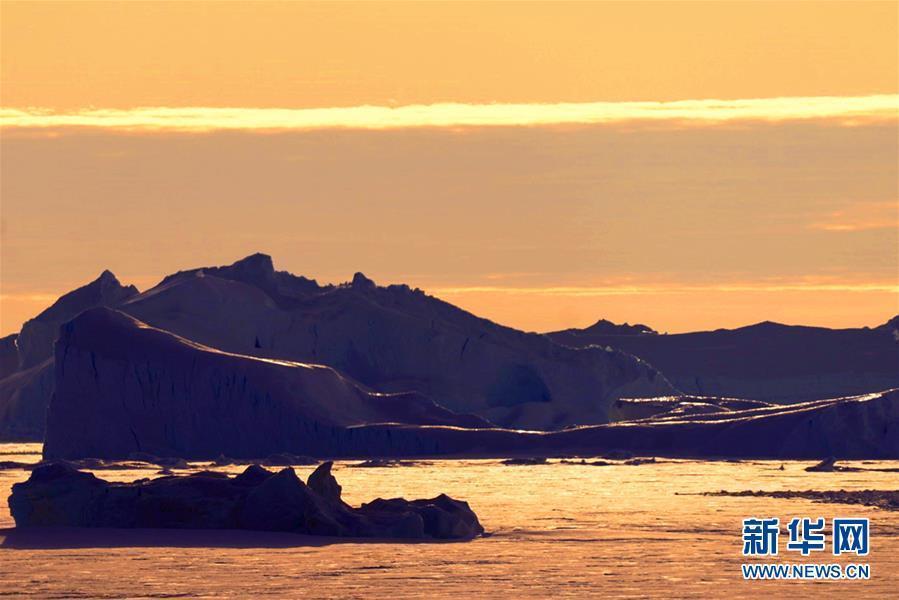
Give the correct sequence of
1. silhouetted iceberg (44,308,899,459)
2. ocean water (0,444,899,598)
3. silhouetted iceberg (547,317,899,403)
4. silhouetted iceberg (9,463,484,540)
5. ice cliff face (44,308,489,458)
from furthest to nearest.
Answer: silhouetted iceberg (547,317,899,403) < silhouetted iceberg (44,308,899,459) < ice cliff face (44,308,489,458) < silhouetted iceberg (9,463,484,540) < ocean water (0,444,899,598)

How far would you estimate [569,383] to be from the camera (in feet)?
363

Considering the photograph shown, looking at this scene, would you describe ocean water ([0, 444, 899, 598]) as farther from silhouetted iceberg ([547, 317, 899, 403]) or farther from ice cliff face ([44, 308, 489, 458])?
silhouetted iceberg ([547, 317, 899, 403])

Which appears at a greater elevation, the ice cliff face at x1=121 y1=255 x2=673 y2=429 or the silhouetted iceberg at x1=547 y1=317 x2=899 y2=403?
the silhouetted iceberg at x1=547 y1=317 x2=899 y2=403

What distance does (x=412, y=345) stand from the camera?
10638 centimetres

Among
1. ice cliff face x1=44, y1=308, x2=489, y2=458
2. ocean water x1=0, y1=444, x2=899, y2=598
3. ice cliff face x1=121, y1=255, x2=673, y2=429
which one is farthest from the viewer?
ice cliff face x1=121, y1=255, x2=673, y2=429

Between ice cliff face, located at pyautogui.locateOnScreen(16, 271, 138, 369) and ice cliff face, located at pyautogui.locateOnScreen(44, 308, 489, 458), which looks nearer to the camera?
ice cliff face, located at pyautogui.locateOnScreen(44, 308, 489, 458)

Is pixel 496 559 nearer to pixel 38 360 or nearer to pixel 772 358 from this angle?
pixel 38 360

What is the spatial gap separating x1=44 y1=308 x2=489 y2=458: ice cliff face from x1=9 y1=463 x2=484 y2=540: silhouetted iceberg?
1493 inches

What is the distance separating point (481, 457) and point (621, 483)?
72.0 feet

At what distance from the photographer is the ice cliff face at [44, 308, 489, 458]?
7988cm

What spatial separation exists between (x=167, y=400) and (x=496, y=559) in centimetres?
4703

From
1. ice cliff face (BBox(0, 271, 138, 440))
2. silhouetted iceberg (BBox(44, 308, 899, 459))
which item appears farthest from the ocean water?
ice cliff face (BBox(0, 271, 138, 440))

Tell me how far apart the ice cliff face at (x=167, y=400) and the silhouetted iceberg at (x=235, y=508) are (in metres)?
37.9

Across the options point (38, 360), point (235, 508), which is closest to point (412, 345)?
point (38, 360)
